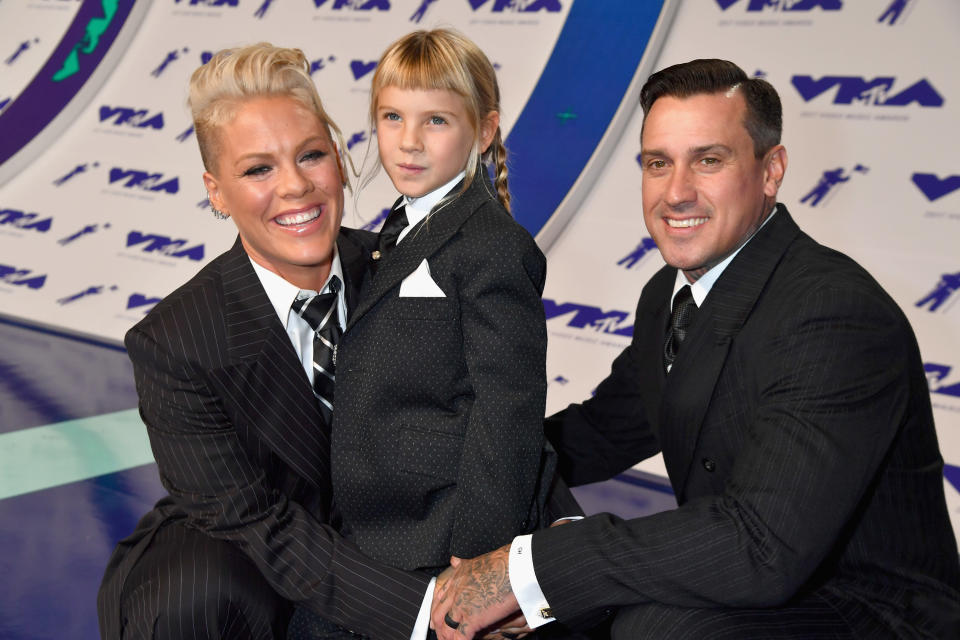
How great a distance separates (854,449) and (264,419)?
1.08 m

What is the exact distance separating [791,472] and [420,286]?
79 cm

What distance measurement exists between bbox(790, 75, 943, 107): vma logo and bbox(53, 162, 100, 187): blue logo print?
4.59 m

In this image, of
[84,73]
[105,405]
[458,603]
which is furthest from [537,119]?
[84,73]

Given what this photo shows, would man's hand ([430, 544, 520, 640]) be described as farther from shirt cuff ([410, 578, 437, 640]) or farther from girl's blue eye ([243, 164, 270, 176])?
girl's blue eye ([243, 164, 270, 176])

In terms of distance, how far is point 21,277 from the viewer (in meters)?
6.03

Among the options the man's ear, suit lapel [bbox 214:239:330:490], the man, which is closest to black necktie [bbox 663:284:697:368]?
the man

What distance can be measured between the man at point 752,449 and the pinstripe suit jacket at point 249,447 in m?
0.19

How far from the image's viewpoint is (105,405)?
14.7 ft

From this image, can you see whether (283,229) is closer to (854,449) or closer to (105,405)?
(854,449)

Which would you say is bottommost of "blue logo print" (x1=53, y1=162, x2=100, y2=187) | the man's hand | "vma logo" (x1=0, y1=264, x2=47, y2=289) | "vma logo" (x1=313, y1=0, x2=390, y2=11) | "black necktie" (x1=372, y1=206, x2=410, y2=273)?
the man's hand

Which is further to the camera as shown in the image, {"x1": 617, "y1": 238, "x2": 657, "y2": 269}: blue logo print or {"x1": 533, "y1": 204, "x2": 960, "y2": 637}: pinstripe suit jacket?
{"x1": 617, "y1": 238, "x2": 657, "y2": 269}: blue logo print

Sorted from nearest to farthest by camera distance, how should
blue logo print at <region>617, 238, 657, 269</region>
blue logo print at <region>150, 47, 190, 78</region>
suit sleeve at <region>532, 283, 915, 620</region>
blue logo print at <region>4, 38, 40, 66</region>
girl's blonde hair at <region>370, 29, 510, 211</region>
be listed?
suit sleeve at <region>532, 283, 915, 620</region> → girl's blonde hair at <region>370, 29, 510, 211</region> → blue logo print at <region>617, 238, 657, 269</region> → blue logo print at <region>150, 47, 190, 78</region> → blue logo print at <region>4, 38, 40, 66</region>

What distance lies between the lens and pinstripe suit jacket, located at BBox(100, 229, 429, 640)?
1.83 meters

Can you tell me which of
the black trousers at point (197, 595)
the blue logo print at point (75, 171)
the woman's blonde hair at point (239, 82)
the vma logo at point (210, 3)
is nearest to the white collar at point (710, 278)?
the woman's blonde hair at point (239, 82)
